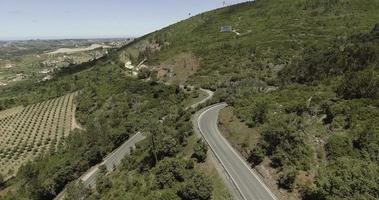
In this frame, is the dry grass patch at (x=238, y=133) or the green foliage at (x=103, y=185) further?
the green foliage at (x=103, y=185)

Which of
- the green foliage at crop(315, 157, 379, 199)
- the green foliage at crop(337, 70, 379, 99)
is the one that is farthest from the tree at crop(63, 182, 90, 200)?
the green foliage at crop(337, 70, 379, 99)

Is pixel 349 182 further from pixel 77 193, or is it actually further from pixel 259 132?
pixel 77 193

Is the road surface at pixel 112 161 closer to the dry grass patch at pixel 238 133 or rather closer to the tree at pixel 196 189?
the dry grass patch at pixel 238 133

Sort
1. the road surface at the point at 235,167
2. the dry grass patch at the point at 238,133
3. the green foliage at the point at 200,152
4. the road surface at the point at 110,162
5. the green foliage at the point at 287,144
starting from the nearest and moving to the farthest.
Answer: the road surface at the point at 235,167, the green foliage at the point at 287,144, the green foliage at the point at 200,152, the dry grass patch at the point at 238,133, the road surface at the point at 110,162

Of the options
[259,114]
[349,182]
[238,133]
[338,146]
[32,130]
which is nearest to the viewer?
[349,182]

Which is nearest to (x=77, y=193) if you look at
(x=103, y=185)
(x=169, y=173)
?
(x=103, y=185)

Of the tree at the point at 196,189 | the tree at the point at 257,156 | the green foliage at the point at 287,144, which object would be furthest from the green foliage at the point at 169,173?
the green foliage at the point at 287,144

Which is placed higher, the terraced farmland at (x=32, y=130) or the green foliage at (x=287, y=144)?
the green foliage at (x=287, y=144)

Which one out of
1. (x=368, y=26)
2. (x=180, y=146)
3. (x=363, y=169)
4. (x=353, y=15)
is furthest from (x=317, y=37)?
(x=363, y=169)
